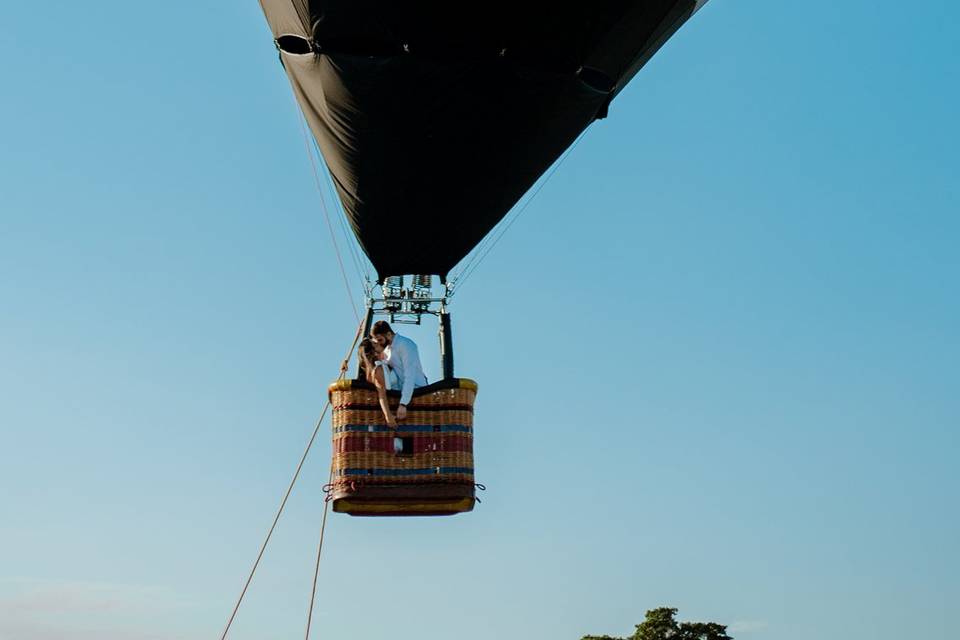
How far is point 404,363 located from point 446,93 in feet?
4.86

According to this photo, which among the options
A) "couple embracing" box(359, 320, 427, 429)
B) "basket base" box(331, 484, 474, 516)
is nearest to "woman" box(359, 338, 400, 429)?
"couple embracing" box(359, 320, 427, 429)

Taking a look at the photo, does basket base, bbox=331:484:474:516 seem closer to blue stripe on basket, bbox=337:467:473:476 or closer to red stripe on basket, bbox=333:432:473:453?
blue stripe on basket, bbox=337:467:473:476

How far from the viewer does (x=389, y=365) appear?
8.07 m

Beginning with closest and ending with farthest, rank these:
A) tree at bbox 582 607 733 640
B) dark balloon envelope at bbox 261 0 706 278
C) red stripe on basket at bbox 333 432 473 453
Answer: dark balloon envelope at bbox 261 0 706 278
red stripe on basket at bbox 333 432 473 453
tree at bbox 582 607 733 640

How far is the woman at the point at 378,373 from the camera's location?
802cm

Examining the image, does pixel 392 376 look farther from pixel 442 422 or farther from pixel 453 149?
pixel 453 149

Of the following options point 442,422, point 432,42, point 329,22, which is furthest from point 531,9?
point 442,422

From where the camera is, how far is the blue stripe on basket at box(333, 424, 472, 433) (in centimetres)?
802

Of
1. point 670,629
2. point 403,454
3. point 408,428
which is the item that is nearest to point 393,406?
point 408,428

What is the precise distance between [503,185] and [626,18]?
1241 mm

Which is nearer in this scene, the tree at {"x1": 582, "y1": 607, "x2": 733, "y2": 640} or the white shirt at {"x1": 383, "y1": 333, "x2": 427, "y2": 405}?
the white shirt at {"x1": 383, "y1": 333, "x2": 427, "y2": 405}

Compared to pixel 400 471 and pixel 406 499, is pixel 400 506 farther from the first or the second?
pixel 400 471

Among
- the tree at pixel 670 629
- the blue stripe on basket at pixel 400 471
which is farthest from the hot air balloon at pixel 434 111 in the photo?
the tree at pixel 670 629

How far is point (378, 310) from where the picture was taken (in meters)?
9.20
